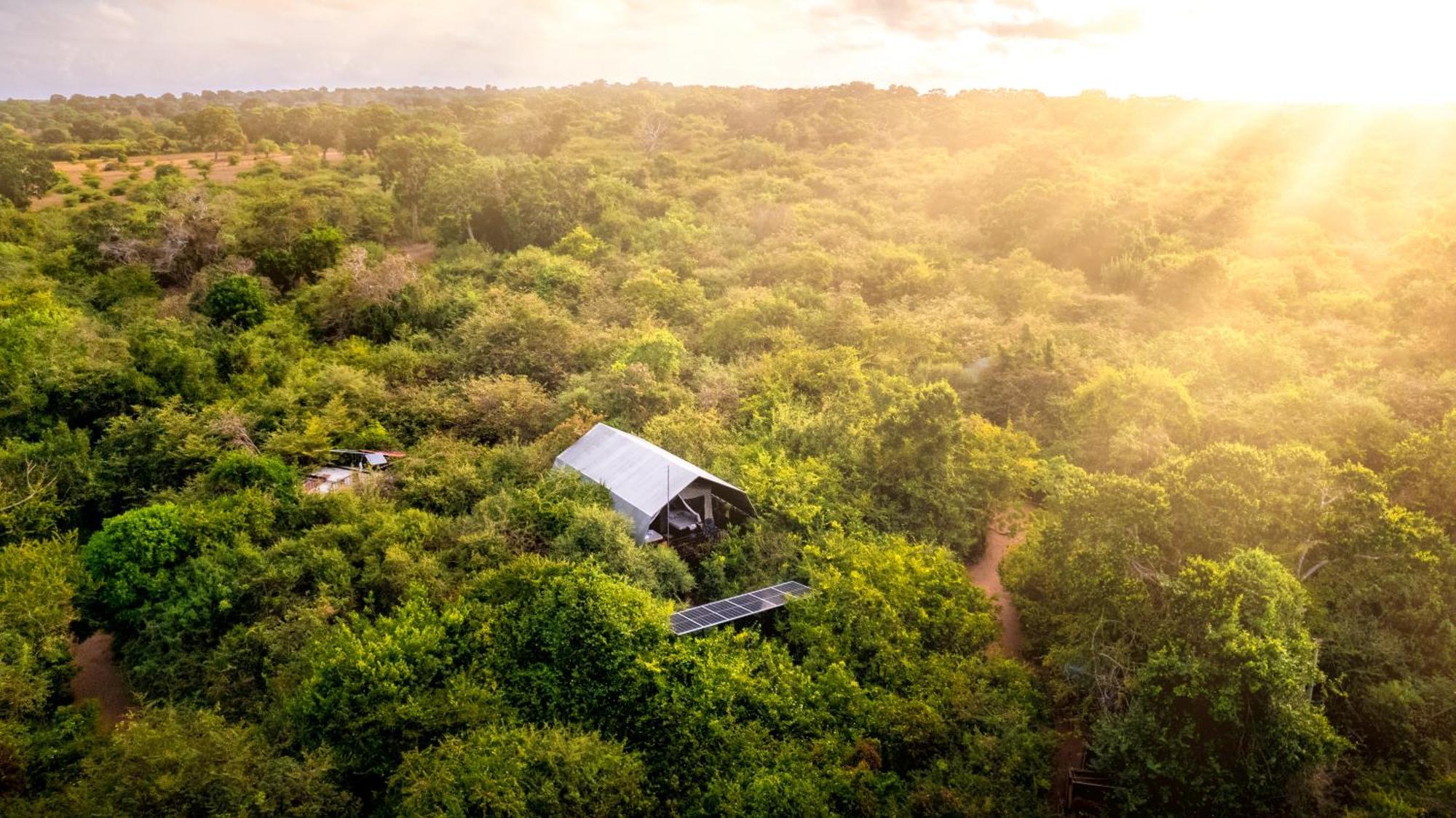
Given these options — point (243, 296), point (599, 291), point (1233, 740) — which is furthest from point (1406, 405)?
point (243, 296)

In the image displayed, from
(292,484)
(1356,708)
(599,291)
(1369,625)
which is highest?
(599,291)

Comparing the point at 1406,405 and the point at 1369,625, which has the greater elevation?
the point at 1406,405

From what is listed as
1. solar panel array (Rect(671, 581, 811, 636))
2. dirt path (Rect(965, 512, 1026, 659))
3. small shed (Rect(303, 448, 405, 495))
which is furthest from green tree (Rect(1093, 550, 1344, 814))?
small shed (Rect(303, 448, 405, 495))

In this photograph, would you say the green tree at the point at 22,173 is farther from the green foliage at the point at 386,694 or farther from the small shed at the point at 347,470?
the green foliage at the point at 386,694

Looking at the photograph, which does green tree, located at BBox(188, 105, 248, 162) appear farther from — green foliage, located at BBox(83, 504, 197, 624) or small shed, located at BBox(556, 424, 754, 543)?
small shed, located at BBox(556, 424, 754, 543)

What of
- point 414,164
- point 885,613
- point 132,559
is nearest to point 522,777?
point 885,613

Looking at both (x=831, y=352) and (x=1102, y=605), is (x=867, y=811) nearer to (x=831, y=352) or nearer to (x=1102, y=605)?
(x=1102, y=605)

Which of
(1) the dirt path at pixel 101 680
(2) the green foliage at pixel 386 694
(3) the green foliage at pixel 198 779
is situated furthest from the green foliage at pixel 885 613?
(1) the dirt path at pixel 101 680
